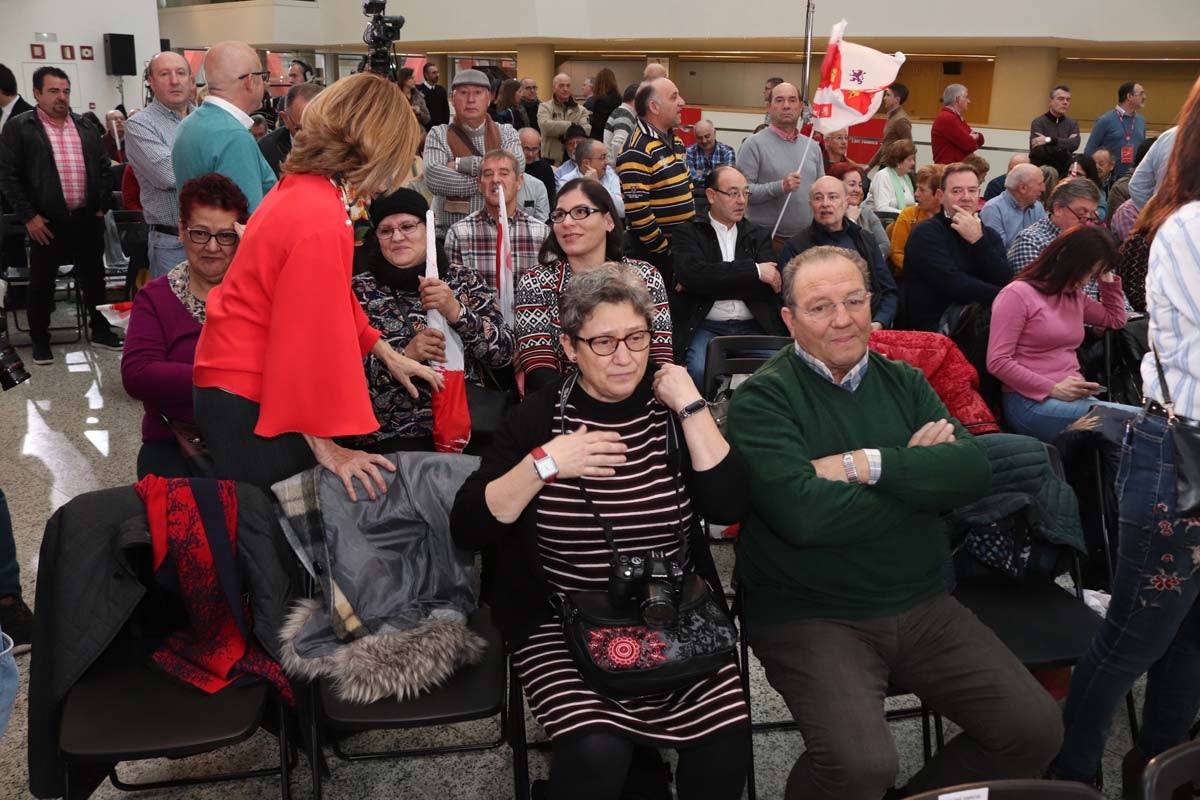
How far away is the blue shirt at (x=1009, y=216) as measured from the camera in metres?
5.29

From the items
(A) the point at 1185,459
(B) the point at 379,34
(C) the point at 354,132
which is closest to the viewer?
(A) the point at 1185,459

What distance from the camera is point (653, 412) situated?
2.19 m

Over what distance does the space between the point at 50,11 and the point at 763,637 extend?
14.2 meters

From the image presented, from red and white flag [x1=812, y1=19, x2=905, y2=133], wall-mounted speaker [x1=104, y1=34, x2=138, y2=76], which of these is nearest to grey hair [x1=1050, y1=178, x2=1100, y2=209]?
red and white flag [x1=812, y1=19, x2=905, y2=133]

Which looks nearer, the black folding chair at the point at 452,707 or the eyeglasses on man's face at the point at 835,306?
the black folding chair at the point at 452,707

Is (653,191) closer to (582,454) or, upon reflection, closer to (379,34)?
(379,34)

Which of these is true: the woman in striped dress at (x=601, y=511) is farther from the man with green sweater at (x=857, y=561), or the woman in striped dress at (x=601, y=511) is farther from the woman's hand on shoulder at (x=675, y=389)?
the man with green sweater at (x=857, y=561)

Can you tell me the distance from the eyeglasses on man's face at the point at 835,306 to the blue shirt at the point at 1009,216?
3.41 m

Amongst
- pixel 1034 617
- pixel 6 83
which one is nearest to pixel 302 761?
pixel 1034 617

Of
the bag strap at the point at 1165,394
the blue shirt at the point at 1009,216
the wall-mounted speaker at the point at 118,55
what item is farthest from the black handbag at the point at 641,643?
→ the wall-mounted speaker at the point at 118,55

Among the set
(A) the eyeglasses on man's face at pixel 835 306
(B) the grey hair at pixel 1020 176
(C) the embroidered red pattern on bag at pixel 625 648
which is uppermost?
(B) the grey hair at pixel 1020 176

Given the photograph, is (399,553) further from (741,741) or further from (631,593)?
(741,741)

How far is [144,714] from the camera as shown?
1944 mm

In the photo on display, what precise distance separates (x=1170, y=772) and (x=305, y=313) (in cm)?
172
